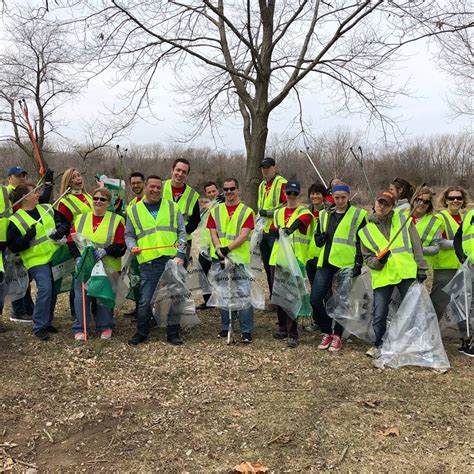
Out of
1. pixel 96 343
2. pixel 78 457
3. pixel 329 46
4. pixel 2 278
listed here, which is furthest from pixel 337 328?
pixel 329 46

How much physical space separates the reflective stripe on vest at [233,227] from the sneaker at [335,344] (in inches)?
49.7

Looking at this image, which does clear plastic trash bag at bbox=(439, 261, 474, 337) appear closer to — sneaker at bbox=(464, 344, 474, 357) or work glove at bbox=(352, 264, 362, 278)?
sneaker at bbox=(464, 344, 474, 357)

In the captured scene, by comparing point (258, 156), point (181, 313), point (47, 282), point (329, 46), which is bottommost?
point (181, 313)

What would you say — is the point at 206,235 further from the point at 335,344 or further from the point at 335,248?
the point at 335,344

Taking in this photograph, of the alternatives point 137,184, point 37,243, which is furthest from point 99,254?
point 137,184

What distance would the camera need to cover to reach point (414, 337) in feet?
15.0

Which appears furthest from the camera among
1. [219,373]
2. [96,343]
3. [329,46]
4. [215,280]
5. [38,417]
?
[329,46]

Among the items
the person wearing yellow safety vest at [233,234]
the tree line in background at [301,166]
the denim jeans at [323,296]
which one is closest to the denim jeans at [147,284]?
the person wearing yellow safety vest at [233,234]

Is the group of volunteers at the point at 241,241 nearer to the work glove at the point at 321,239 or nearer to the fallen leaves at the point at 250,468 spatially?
the work glove at the point at 321,239

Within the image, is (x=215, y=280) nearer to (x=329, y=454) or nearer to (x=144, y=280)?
(x=144, y=280)

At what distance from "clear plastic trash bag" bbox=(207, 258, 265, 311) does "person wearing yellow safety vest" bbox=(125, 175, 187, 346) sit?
52cm

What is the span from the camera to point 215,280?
17.4 ft

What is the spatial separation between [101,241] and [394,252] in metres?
3.06

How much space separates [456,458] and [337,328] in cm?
209
